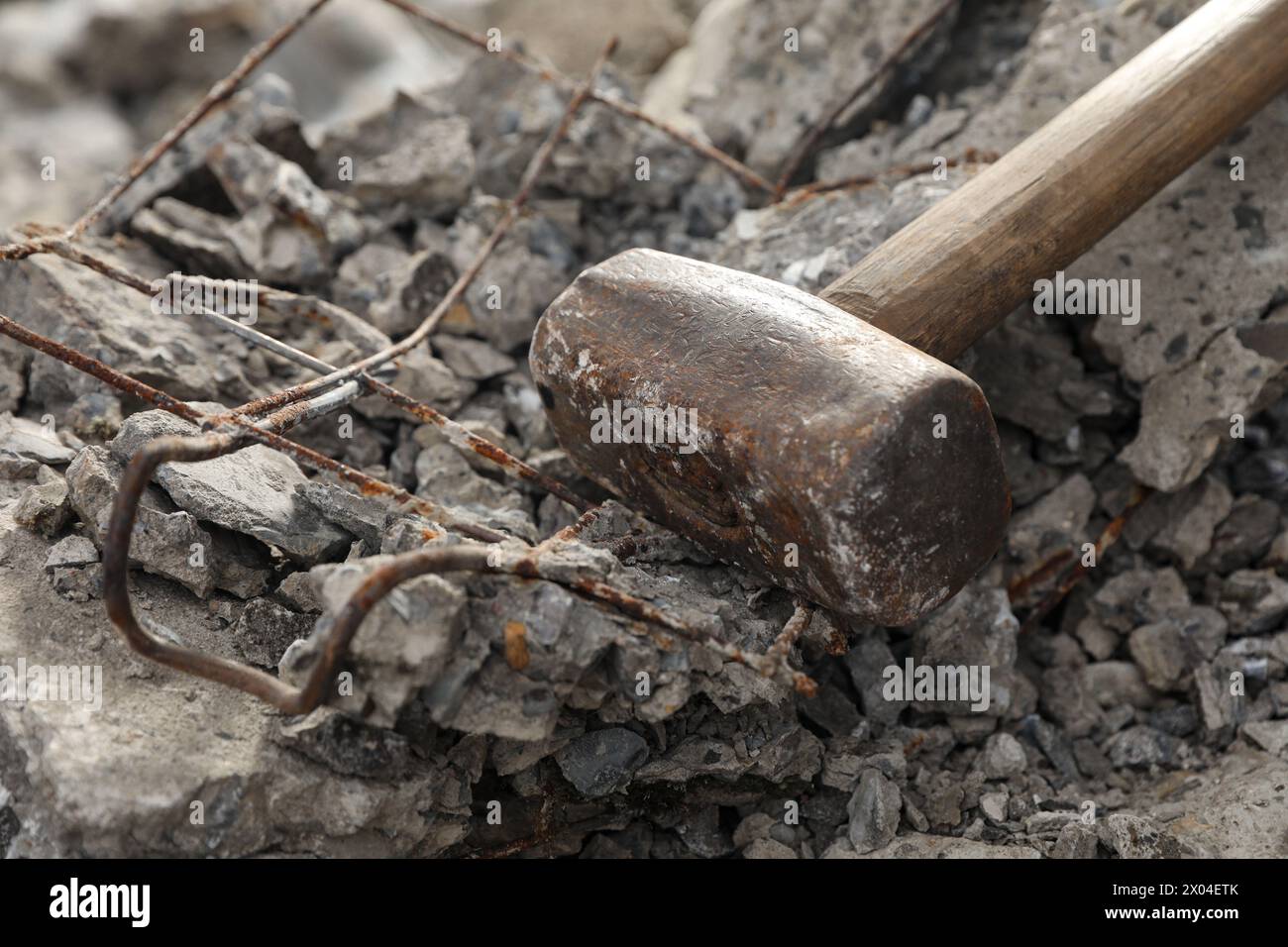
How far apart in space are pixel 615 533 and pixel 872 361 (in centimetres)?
83

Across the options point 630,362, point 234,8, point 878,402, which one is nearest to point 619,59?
point 234,8

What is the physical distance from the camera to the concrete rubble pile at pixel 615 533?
7.89 ft

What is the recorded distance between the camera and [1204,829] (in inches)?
106

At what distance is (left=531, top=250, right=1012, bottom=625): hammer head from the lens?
2.34 meters

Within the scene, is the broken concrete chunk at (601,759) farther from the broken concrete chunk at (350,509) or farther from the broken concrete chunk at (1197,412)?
the broken concrete chunk at (1197,412)

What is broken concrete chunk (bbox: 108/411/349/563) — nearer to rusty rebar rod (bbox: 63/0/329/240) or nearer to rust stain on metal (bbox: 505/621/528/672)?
rust stain on metal (bbox: 505/621/528/672)

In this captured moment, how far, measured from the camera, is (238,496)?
2754 mm

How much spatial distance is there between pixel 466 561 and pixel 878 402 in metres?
0.92

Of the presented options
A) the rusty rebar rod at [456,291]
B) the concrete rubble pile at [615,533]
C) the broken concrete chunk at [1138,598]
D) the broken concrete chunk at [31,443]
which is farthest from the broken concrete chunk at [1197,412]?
the broken concrete chunk at [31,443]

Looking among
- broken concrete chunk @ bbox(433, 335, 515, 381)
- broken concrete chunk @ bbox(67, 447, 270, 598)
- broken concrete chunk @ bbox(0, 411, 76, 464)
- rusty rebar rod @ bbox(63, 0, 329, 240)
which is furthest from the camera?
broken concrete chunk @ bbox(433, 335, 515, 381)

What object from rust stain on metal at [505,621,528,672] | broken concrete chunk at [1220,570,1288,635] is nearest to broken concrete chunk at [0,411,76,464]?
rust stain on metal at [505,621,528,672]

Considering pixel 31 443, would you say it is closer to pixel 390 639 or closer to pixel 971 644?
pixel 390 639

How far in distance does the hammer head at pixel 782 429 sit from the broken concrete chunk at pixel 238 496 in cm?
69

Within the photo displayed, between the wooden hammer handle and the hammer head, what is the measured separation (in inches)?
12.0
